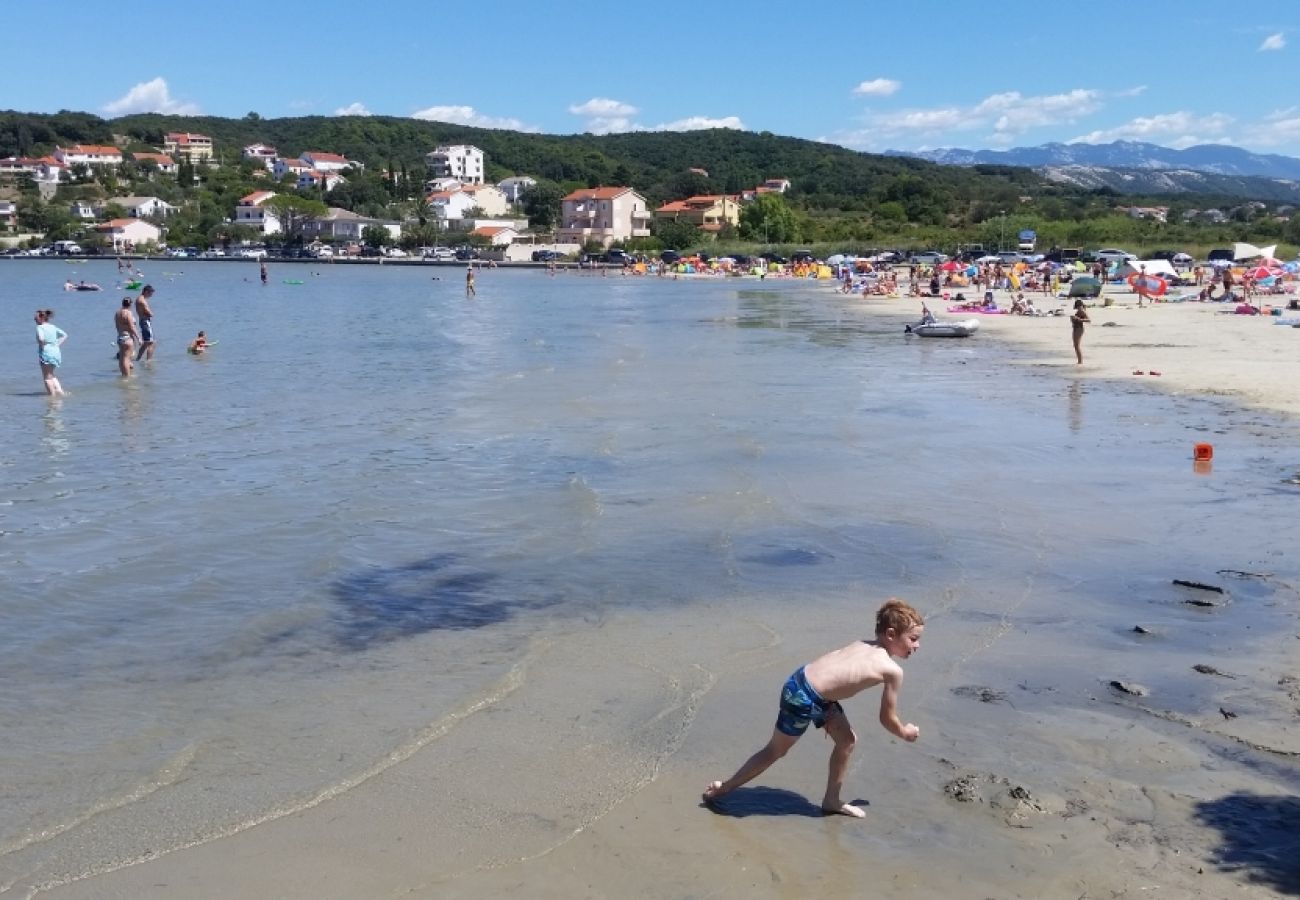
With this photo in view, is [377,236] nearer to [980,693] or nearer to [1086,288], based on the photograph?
[1086,288]

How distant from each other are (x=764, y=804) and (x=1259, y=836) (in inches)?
94.4

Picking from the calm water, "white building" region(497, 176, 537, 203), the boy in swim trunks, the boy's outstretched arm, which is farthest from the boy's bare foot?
"white building" region(497, 176, 537, 203)

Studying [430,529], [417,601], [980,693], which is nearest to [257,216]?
[430,529]

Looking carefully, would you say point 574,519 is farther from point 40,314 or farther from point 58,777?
point 40,314

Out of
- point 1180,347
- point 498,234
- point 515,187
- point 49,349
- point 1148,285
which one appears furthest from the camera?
point 515,187

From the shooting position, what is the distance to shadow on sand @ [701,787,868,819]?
242 inches

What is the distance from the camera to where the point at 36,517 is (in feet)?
43.3

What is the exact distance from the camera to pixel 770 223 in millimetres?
135875

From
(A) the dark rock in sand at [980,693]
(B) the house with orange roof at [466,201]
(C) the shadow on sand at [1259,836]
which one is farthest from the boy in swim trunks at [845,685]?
(B) the house with orange roof at [466,201]

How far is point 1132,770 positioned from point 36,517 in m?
11.7

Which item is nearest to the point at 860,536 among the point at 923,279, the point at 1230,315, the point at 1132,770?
the point at 1132,770

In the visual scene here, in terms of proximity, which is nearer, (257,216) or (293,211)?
(293,211)

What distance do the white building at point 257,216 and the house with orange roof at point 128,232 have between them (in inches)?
482

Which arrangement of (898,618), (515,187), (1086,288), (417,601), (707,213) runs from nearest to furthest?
1. (898,618)
2. (417,601)
3. (1086,288)
4. (707,213)
5. (515,187)
